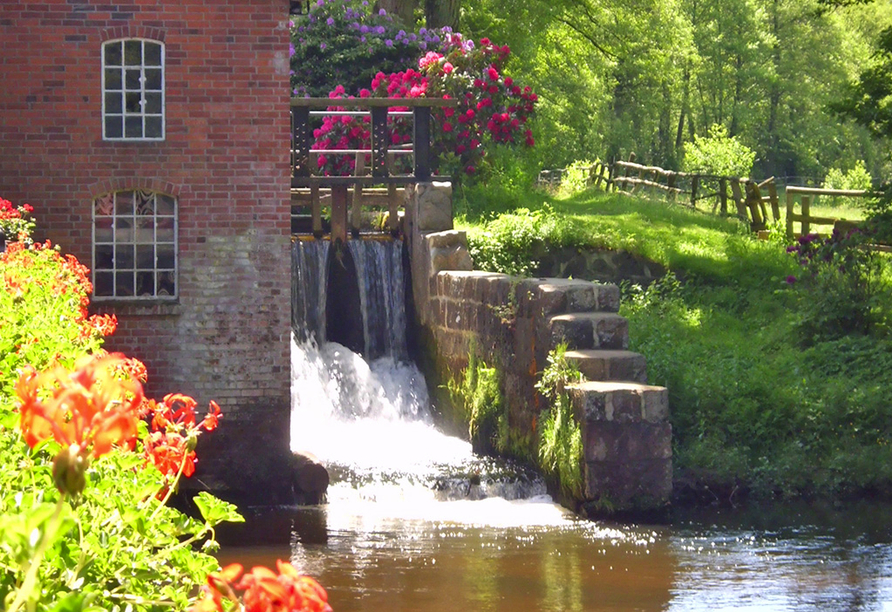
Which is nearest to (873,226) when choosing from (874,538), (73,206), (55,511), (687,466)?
(687,466)

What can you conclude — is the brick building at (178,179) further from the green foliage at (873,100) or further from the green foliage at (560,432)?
the green foliage at (873,100)

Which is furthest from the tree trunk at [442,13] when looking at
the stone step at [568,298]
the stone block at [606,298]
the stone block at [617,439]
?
the stone block at [617,439]

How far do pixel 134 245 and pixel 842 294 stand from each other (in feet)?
26.7

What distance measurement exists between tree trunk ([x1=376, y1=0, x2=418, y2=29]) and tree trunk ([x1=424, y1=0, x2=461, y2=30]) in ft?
0.93

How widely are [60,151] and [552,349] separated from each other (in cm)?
456

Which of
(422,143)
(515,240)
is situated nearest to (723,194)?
(515,240)

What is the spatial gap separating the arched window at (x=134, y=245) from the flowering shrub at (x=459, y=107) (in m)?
7.32

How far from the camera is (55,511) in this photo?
1.85 m

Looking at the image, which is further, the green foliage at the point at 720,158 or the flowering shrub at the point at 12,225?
the green foliage at the point at 720,158

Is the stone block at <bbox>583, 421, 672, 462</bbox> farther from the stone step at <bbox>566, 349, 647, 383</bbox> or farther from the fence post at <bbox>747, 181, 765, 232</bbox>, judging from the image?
the fence post at <bbox>747, 181, 765, 232</bbox>

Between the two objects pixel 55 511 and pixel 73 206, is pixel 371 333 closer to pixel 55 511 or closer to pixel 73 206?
pixel 73 206

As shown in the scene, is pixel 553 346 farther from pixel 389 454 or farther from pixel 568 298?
pixel 389 454

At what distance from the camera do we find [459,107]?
19.0 metres

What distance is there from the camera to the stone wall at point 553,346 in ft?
35.0
